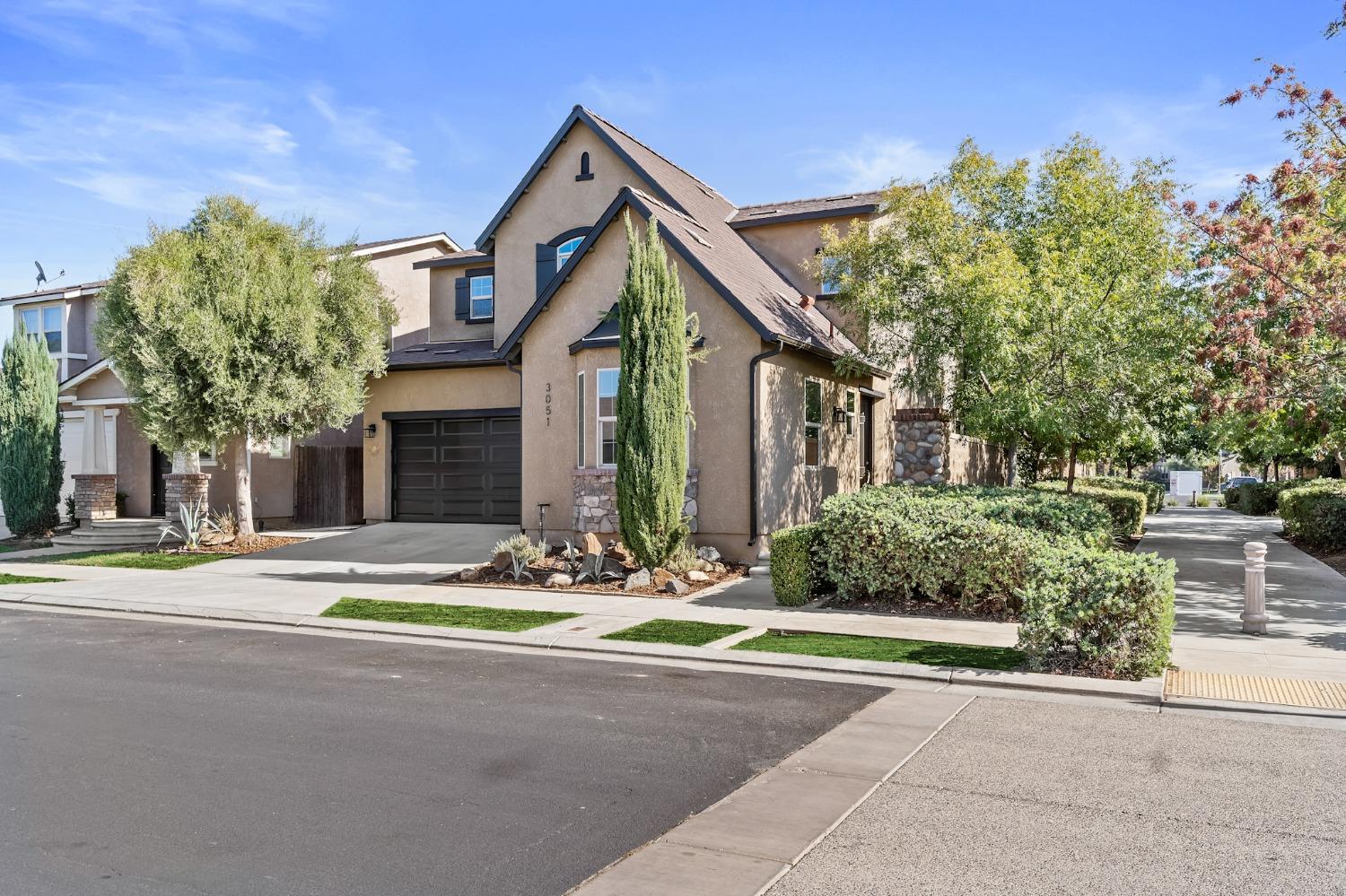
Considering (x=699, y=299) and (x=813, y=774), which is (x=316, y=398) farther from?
(x=813, y=774)

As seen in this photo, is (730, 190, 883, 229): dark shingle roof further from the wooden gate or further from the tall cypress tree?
the wooden gate

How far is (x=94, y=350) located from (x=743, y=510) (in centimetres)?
2264

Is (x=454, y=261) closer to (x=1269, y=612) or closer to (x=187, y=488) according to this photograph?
(x=187, y=488)

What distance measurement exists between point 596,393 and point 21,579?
9989 millimetres

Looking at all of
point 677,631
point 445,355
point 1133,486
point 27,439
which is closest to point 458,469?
point 445,355

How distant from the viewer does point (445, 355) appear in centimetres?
2261

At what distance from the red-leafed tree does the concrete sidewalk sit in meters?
2.60

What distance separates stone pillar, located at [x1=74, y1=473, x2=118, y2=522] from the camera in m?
23.6

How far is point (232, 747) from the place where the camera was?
687cm

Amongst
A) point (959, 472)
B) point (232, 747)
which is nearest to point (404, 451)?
point (959, 472)

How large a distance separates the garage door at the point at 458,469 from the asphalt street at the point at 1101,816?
51.1 ft

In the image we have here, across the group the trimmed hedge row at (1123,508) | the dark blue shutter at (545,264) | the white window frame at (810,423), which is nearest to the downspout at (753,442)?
the white window frame at (810,423)

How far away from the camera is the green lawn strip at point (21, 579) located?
1641 centimetres

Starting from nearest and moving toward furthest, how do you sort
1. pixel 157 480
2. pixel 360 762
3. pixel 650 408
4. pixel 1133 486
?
pixel 360 762 < pixel 650 408 < pixel 157 480 < pixel 1133 486
